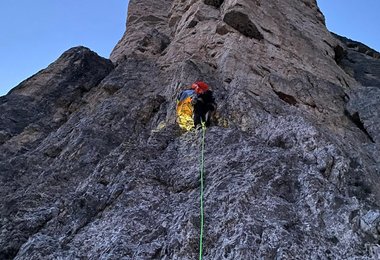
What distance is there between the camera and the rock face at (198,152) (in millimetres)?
7633

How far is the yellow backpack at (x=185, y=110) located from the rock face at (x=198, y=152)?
1.43 feet

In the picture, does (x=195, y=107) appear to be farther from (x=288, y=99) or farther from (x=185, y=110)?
(x=288, y=99)

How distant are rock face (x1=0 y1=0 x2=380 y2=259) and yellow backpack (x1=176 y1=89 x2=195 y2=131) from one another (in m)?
0.44

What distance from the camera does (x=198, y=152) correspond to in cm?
1016

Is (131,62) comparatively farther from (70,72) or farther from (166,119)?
(166,119)

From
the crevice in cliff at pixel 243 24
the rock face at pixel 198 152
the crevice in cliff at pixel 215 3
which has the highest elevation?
the crevice in cliff at pixel 215 3

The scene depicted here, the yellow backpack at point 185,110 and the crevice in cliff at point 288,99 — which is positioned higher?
the crevice in cliff at point 288,99

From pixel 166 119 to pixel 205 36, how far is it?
6.80 meters

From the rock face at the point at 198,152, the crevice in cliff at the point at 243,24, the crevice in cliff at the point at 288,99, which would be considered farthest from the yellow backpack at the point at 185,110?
the crevice in cliff at the point at 243,24

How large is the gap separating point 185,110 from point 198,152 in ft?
8.10

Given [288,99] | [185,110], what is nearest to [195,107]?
[185,110]

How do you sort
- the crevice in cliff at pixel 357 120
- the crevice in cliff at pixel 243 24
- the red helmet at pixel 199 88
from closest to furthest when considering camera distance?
the red helmet at pixel 199 88 → the crevice in cliff at pixel 357 120 → the crevice in cliff at pixel 243 24

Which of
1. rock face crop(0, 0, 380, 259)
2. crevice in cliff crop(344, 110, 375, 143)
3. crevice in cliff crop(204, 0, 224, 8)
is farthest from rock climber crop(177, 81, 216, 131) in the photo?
crevice in cliff crop(204, 0, 224, 8)

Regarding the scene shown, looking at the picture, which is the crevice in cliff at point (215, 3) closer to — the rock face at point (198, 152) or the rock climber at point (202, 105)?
the rock face at point (198, 152)
